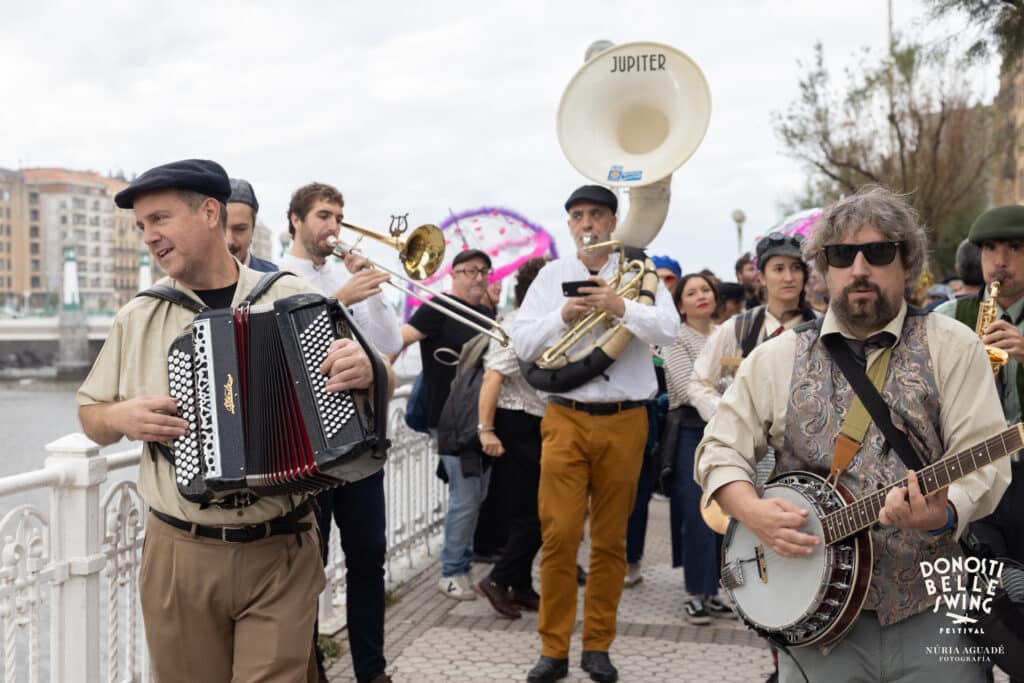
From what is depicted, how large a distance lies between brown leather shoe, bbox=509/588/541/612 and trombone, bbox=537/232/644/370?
1856 mm

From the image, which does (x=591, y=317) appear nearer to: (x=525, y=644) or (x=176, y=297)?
(x=525, y=644)

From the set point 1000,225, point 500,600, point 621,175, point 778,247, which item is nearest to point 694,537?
point 500,600

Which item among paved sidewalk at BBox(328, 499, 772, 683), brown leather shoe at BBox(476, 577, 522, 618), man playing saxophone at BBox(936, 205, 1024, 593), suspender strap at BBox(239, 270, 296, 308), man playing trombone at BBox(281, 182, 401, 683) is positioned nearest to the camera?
suspender strap at BBox(239, 270, 296, 308)

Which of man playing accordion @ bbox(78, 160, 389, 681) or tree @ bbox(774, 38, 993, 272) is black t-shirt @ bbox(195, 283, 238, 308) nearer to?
man playing accordion @ bbox(78, 160, 389, 681)

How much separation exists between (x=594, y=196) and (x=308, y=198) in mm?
1420

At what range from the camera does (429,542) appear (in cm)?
785

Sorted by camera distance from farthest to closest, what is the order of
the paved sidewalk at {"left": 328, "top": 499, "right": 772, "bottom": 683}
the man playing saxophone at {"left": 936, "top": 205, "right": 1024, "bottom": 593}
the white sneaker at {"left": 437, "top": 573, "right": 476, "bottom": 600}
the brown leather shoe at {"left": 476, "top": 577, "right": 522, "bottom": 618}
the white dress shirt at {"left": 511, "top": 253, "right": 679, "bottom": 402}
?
1. the white sneaker at {"left": 437, "top": 573, "right": 476, "bottom": 600}
2. the brown leather shoe at {"left": 476, "top": 577, "right": 522, "bottom": 618}
3. the paved sidewalk at {"left": 328, "top": 499, "right": 772, "bottom": 683}
4. the white dress shirt at {"left": 511, "top": 253, "right": 679, "bottom": 402}
5. the man playing saxophone at {"left": 936, "top": 205, "right": 1024, "bottom": 593}

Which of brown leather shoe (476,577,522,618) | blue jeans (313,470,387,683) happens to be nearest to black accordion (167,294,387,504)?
blue jeans (313,470,387,683)

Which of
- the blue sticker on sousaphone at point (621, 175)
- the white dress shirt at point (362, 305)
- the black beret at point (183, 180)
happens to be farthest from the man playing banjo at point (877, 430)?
the blue sticker on sousaphone at point (621, 175)

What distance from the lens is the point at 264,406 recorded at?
302 centimetres

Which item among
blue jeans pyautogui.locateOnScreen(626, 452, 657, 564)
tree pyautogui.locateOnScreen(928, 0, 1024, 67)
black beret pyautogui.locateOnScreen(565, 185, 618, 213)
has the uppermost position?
tree pyautogui.locateOnScreen(928, 0, 1024, 67)

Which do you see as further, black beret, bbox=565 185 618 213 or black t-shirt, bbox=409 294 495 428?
black t-shirt, bbox=409 294 495 428

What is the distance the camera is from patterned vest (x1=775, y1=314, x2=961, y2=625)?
2.81m

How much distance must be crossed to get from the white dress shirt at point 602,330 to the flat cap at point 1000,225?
149 cm
